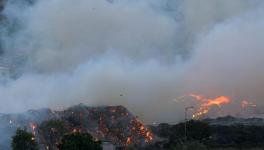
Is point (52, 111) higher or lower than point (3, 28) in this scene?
lower

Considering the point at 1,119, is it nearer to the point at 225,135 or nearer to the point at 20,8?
the point at 20,8

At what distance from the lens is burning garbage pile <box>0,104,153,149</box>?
6650 centimetres

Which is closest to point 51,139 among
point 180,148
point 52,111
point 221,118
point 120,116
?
point 52,111

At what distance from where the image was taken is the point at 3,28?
70750mm

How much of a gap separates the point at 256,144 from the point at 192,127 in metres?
11.1

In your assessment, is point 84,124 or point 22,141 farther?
point 84,124

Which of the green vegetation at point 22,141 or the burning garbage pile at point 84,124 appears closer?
the green vegetation at point 22,141

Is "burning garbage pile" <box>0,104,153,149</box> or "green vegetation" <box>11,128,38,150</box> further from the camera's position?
"burning garbage pile" <box>0,104,153,149</box>

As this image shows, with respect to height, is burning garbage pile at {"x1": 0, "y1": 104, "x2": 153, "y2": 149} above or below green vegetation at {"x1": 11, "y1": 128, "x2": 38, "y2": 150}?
above

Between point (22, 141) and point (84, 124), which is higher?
point (84, 124)

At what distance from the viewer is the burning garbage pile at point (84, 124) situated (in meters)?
66.5

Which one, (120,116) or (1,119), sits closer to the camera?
(1,119)

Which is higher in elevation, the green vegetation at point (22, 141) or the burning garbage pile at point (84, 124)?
the burning garbage pile at point (84, 124)

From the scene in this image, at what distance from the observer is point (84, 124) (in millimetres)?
72688
